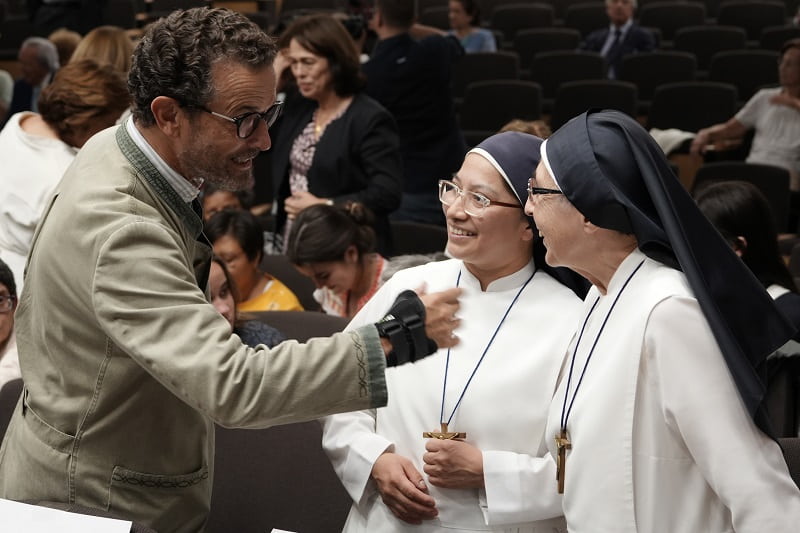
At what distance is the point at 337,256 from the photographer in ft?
11.5

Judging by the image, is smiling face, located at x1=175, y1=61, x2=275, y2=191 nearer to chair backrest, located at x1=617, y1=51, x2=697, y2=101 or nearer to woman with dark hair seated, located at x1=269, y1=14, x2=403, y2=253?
woman with dark hair seated, located at x1=269, y1=14, x2=403, y2=253

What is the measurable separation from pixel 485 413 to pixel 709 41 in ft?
24.9

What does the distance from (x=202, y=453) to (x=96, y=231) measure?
48 cm

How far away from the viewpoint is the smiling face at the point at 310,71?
4062 mm

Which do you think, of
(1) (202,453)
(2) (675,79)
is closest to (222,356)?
(1) (202,453)

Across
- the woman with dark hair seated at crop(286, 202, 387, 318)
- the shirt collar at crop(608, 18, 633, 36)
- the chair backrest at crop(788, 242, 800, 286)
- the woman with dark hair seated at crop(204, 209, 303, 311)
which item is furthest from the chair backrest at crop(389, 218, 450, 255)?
the shirt collar at crop(608, 18, 633, 36)

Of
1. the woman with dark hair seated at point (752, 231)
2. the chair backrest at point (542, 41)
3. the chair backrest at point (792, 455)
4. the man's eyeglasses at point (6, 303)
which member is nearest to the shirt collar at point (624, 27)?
the chair backrest at point (542, 41)

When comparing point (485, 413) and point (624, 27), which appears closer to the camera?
point (485, 413)

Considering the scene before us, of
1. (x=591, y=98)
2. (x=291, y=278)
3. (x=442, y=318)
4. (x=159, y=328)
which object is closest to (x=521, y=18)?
(x=591, y=98)

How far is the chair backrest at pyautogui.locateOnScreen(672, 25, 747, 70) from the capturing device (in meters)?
8.81

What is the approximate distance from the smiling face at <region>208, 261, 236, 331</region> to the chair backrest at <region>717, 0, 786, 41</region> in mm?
7544

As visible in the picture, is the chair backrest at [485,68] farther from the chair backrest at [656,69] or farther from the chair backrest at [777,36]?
the chair backrest at [777,36]

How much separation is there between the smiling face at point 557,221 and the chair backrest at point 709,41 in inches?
296

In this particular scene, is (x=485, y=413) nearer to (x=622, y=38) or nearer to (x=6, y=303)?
(x=6, y=303)
